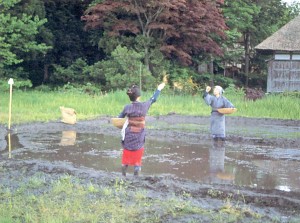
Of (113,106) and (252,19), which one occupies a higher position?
(252,19)

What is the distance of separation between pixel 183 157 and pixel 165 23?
18.2m

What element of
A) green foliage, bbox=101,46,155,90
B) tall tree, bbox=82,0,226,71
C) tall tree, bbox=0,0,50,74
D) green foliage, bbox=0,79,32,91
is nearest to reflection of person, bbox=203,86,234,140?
green foliage, bbox=101,46,155,90

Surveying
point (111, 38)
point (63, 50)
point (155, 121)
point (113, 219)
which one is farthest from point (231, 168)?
point (63, 50)

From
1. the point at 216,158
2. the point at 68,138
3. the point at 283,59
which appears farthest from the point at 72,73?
the point at 216,158

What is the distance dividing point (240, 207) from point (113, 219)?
1721mm

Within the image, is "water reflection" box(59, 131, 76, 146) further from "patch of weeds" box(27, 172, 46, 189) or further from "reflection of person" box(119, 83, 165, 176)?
"patch of weeds" box(27, 172, 46, 189)

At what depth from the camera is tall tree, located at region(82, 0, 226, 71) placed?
30172 millimetres

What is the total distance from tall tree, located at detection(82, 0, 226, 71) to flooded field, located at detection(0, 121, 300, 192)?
13.8 m

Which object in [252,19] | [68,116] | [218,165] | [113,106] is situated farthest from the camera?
[252,19]

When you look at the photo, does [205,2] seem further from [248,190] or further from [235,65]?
[248,190]

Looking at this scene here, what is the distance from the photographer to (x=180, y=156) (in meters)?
13.5

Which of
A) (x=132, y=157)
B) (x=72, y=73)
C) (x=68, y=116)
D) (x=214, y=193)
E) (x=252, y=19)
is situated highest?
(x=252, y=19)

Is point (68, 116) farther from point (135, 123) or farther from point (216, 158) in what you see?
point (135, 123)

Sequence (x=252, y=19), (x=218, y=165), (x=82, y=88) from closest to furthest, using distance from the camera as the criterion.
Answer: (x=218, y=165) → (x=82, y=88) → (x=252, y=19)
